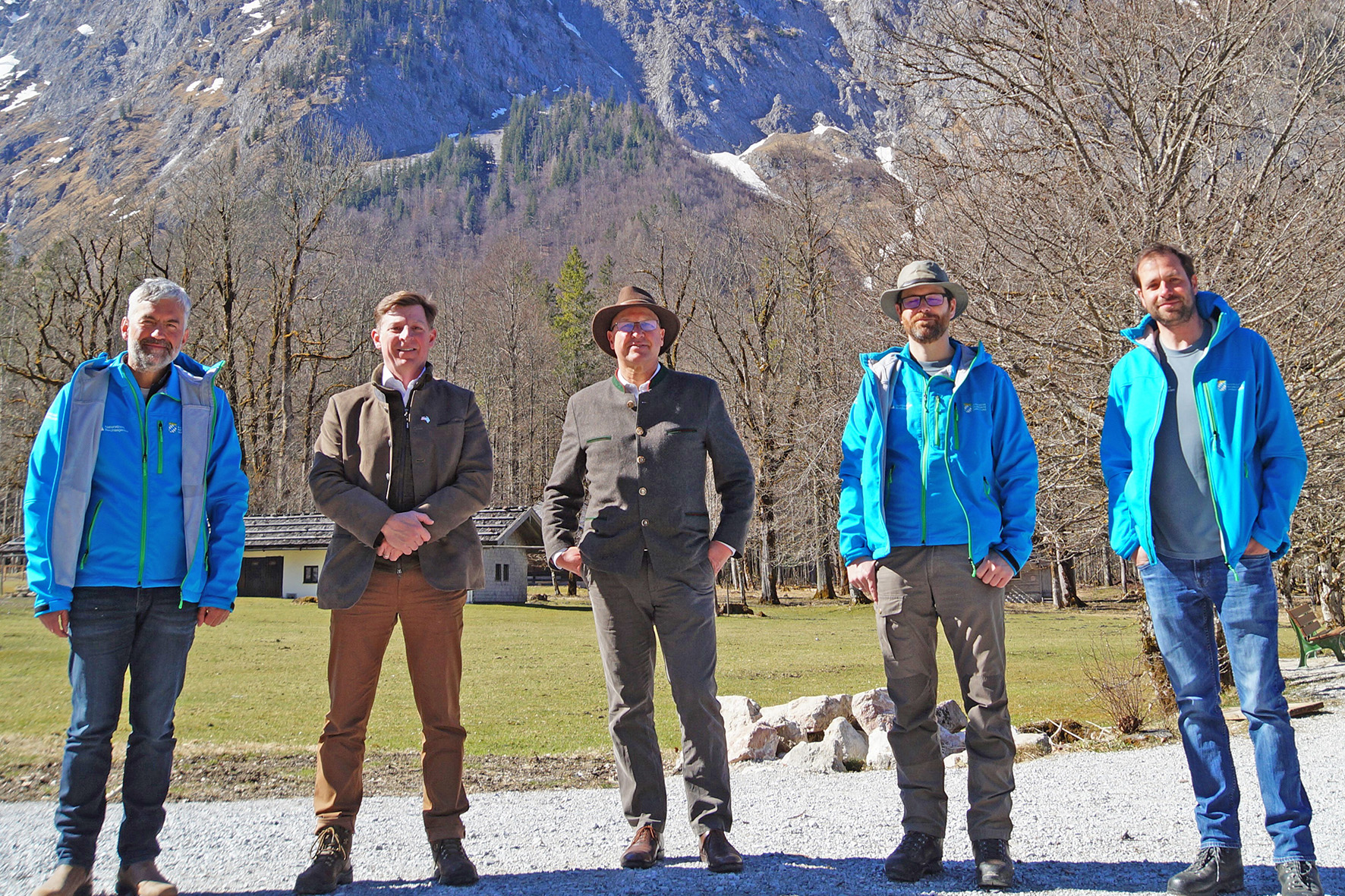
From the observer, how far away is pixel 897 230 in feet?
41.3

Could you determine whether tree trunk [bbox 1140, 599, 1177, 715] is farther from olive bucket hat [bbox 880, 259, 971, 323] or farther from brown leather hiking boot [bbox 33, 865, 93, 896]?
brown leather hiking boot [bbox 33, 865, 93, 896]

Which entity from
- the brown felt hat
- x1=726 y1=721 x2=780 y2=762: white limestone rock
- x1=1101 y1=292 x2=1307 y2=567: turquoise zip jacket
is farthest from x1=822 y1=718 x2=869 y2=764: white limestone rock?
the brown felt hat

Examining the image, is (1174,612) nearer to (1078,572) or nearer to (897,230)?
(897,230)

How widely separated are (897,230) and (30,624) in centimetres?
1756

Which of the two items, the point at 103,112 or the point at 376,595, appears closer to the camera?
the point at 376,595

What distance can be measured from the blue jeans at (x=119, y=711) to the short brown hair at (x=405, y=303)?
1.48 meters

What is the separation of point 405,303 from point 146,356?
1.07m

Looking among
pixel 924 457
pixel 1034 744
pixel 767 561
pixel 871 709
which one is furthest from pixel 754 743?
pixel 767 561

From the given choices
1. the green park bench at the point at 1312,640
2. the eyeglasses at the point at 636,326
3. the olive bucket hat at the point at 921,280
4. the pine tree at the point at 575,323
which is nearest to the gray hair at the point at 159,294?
the eyeglasses at the point at 636,326

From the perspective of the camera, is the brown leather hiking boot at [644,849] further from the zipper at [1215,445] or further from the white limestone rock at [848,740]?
the white limestone rock at [848,740]

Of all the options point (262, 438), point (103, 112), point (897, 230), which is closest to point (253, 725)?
point (897, 230)

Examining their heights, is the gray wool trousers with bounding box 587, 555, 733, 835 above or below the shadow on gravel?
above

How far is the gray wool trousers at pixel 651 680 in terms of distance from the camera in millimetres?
4160

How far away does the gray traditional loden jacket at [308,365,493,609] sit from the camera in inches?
158
